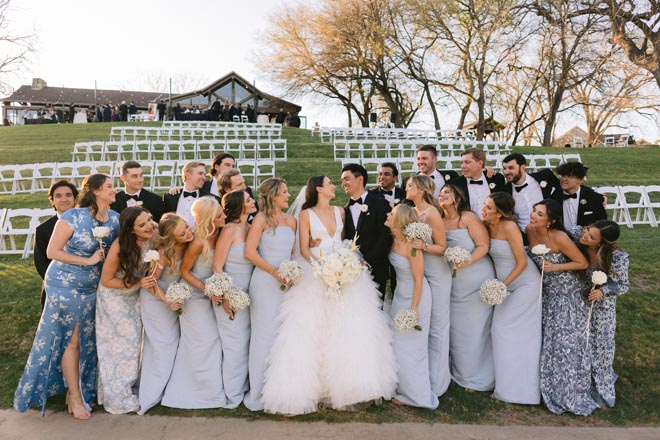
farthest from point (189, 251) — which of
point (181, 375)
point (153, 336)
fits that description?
point (181, 375)

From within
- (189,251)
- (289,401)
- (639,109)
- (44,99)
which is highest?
(44,99)

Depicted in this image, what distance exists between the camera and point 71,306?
4.02 m

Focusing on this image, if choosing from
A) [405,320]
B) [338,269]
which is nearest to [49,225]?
[338,269]

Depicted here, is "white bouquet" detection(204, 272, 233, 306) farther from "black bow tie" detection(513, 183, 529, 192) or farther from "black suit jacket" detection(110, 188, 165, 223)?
"black bow tie" detection(513, 183, 529, 192)

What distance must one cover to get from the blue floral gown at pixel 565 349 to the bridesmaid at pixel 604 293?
0.17 metres

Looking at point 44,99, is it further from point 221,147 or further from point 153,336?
point 153,336

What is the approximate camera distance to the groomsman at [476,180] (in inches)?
220

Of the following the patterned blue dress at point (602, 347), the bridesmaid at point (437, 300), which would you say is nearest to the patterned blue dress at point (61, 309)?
the bridesmaid at point (437, 300)

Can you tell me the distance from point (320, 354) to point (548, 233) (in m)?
2.26

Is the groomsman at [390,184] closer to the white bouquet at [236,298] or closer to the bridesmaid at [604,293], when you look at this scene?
the bridesmaid at [604,293]

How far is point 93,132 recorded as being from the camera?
23844 millimetres

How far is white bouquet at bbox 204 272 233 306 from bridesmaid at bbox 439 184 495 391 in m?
2.02

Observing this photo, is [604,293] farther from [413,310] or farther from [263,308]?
[263,308]

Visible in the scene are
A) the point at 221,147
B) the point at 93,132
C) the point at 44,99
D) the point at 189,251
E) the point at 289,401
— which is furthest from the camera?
the point at 44,99
